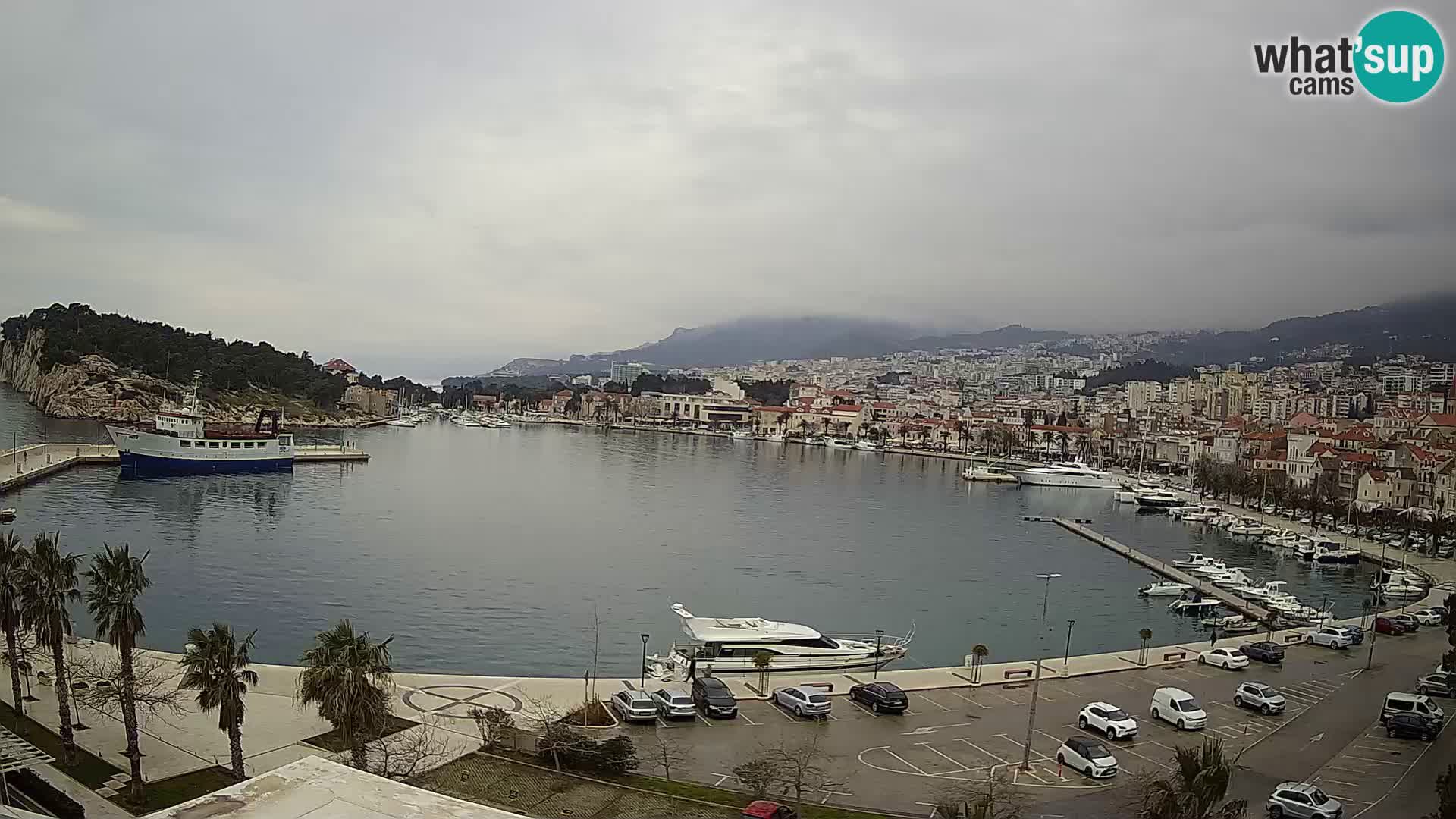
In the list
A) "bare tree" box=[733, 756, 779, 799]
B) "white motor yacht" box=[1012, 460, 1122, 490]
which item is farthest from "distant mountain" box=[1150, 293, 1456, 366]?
"bare tree" box=[733, 756, 779, 799]

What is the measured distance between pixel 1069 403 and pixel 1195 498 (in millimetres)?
91185

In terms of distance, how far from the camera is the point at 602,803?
31.5ft

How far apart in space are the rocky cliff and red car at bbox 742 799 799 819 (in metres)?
62.2

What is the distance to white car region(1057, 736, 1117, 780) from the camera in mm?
10820

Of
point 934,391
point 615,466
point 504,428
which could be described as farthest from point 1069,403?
point 615,466

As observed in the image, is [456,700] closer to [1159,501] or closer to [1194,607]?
[1194,607]

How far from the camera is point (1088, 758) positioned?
35.8 feet

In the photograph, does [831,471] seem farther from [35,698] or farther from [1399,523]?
[35,698]

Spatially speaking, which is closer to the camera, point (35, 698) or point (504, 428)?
point (35, 698)

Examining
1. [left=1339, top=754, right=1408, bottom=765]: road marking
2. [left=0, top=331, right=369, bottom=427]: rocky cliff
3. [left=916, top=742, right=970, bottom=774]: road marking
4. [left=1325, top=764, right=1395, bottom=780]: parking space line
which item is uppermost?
[left=0, top=331, right=369, bottom=427]: rocky cliff

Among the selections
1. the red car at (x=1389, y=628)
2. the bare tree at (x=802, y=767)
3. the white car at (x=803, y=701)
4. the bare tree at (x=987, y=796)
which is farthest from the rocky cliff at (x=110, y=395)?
the red car at (x=1389, y=628)

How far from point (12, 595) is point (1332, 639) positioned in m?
22.0

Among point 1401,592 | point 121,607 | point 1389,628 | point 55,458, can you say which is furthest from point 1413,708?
point 55,458

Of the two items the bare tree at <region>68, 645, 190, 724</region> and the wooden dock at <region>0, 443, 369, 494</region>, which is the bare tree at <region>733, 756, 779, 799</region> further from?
the wooden dock at <region>0, 443, 369, 494</region>
